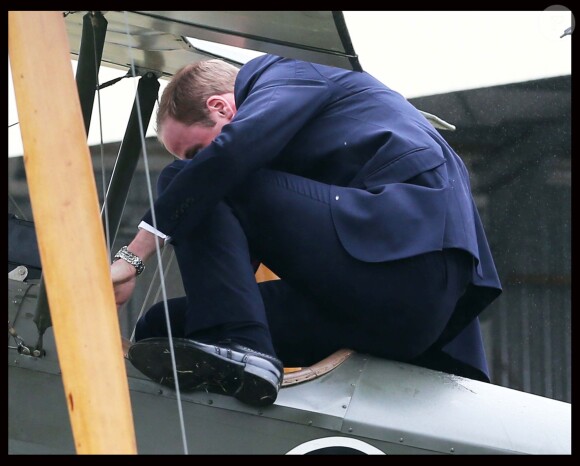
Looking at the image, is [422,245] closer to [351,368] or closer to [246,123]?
[351,368]

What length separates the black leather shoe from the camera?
2064 millimetres

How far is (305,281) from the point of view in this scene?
2271mm

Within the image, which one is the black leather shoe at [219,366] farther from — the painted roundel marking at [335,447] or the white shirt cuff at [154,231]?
the white shirt cuff at [154,231]

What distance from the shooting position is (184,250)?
2.20 metres

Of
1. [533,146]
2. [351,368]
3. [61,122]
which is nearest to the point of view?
[61,122]

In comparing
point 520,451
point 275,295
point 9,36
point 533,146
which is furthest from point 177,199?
point 533,146

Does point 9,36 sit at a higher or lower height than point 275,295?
higher

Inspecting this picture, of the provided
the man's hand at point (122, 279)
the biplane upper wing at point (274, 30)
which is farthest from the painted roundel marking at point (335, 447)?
the biplane upper wing at point (274, 30)

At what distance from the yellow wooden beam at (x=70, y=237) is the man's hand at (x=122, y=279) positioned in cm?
47

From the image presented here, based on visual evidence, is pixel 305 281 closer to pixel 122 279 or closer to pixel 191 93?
pixel 122 279

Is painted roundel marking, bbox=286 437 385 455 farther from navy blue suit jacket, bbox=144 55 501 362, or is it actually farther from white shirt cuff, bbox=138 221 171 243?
white shirt cuff, bbox=138 221 171 243

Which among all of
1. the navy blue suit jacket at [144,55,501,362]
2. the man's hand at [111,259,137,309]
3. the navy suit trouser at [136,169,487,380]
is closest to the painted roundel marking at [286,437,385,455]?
the navy suit trouser at [136,169,487,380]
